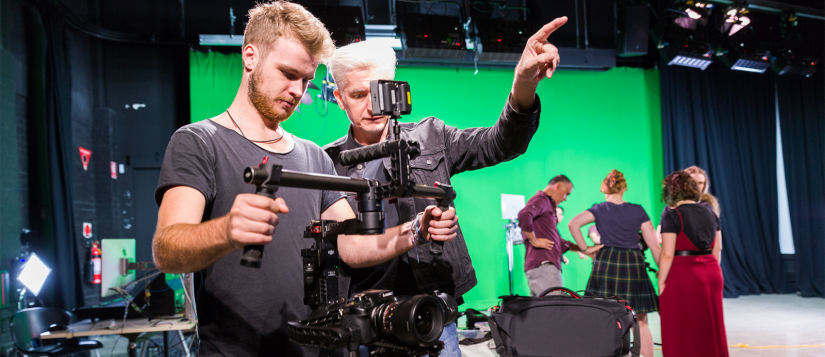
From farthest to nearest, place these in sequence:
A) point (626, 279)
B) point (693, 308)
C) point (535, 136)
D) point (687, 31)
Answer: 1. point (535, 136)
2. point (687, 31)
3. point (626, 279)
4. point (693, 308)

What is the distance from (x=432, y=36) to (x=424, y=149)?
4.27m

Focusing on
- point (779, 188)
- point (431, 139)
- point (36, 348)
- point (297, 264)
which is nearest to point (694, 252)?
point (431, 139)

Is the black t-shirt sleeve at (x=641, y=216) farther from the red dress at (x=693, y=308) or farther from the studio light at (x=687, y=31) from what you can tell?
the studio light at (x=687, y=31)

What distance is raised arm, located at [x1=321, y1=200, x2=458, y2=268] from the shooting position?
39.8 inches

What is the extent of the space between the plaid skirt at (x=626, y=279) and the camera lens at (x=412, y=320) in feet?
10.5

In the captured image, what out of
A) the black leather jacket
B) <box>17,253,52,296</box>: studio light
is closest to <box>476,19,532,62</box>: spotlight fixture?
the black leather jacket

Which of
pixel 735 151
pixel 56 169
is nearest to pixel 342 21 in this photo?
pixel 56 169

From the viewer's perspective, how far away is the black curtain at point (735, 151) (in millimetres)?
7164

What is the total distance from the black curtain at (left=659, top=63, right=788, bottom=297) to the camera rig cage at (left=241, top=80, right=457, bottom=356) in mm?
7281

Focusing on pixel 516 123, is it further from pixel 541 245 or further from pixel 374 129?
pixel 541 245

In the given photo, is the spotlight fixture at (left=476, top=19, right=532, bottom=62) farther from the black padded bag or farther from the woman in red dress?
the black padded bag

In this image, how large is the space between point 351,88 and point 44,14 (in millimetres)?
4932

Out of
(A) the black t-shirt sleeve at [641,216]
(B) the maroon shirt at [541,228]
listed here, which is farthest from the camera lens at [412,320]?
(B) the maroon shirt at [541,228]

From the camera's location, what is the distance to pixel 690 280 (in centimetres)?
336
